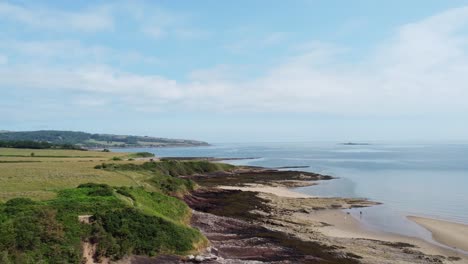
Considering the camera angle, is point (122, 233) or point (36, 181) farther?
point (36, 181)

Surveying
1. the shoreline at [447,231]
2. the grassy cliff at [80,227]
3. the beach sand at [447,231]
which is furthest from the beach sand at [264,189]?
the grassy cliff at [80,227]

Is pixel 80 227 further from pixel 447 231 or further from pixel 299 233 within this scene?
pixel 447 231

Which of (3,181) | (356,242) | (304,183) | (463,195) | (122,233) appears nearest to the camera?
(122,233)

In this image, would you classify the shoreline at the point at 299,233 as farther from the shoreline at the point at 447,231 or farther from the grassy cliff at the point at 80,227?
the grassy cliff at the point at 80,227

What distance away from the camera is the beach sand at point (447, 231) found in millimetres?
33031

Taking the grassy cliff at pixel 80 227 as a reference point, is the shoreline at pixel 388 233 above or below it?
below

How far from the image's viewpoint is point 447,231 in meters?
37.1

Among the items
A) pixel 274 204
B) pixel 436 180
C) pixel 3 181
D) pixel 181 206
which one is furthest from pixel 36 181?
pixel 436 180

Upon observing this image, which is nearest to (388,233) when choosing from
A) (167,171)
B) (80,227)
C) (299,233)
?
(299,233)

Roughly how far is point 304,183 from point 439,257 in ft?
159

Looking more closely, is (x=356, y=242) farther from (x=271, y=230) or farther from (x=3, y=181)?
(x=3, y=181)

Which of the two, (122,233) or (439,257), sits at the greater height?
(122,233)

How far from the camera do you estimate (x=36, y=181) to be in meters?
34.8

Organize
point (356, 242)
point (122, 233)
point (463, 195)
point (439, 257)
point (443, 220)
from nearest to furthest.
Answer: point (122, 233) < point (439, 257) < point (356, 242) < point (443, 220) < point (463, 195)
